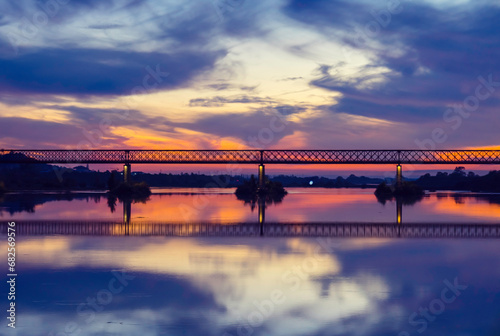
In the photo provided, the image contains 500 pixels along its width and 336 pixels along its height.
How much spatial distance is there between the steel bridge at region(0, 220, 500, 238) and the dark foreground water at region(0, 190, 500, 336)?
0.90 metres

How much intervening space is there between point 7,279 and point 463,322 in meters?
16.9

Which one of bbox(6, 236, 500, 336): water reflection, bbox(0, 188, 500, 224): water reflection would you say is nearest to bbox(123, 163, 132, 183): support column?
bbox(0, 188, 500, 224): water reflection

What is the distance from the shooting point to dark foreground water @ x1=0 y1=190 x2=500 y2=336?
15695 millimetres

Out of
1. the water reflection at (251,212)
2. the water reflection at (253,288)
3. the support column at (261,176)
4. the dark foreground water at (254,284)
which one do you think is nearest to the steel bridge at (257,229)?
the dark foreground water at (254,284)

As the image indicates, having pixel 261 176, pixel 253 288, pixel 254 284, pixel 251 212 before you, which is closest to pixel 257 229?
pixel 251 212

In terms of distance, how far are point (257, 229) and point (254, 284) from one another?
75.0ft

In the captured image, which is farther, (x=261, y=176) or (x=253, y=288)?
(x=261, y=176)

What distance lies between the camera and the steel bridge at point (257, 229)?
133 feet

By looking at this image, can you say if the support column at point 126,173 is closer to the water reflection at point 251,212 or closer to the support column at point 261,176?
the support column at point 261,176

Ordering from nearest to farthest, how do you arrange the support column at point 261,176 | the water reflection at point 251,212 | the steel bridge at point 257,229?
the steel bridge at point 257,229 → the water reflection at point 251,212 → the support column at point 261,176

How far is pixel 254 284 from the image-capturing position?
21.1 meters

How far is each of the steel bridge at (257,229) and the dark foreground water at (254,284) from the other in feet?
2.97

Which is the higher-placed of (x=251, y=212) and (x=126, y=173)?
(x=126, y=173)

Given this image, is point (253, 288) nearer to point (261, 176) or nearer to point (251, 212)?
point (251, 212)
